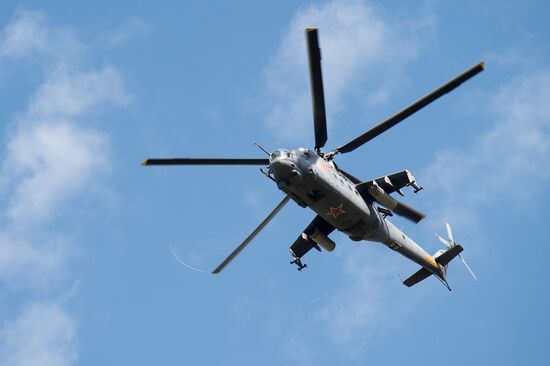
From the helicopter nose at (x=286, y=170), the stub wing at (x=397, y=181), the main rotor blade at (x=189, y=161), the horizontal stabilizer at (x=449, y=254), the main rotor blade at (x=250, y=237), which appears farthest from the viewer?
the horizontal stabilizer at (x=449, y=254)

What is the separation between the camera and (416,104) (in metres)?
26.7

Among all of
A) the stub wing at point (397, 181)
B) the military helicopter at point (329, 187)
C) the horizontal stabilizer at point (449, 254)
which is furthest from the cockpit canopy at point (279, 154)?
the horizontal stabilizer at point (449, 254)

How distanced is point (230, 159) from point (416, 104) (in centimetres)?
720

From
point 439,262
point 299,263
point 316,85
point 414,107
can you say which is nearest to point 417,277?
point 439,262

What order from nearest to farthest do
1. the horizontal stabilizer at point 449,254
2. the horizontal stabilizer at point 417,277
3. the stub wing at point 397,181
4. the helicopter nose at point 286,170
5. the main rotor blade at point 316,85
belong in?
1. the main rotor blade at point 316,85
2. the helicopter nose at point 286,170
3. the stub wing at point 397,181
4. the horizontal stabilizer at point 449,254
5. the horizontal stabilizer at point 417,277

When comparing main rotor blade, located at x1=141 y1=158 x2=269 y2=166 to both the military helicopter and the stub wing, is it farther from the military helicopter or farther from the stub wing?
the stub wing

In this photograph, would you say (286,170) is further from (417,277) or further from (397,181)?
(417,277)

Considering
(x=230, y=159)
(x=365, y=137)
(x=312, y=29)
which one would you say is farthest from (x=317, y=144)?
(x=312, y=29)

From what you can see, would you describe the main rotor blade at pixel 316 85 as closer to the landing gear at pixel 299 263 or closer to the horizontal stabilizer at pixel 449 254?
the landing gear at pixel 299 263

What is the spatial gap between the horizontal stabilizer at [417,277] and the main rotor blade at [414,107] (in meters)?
10.1

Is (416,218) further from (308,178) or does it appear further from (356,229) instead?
(308,178)

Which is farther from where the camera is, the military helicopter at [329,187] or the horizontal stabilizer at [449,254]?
the horizontal stabilizer at [449,254]

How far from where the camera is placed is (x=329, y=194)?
1118 inches

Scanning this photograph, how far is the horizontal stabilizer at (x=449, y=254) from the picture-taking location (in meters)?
35.9
